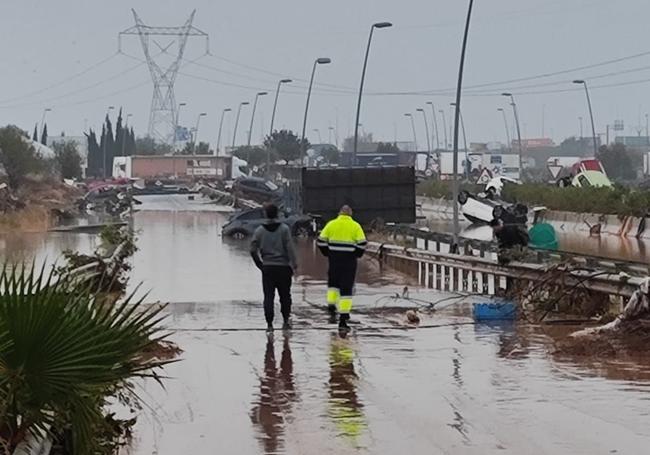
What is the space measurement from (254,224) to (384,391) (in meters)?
38.5

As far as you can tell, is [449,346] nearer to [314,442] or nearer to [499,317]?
[499,317]

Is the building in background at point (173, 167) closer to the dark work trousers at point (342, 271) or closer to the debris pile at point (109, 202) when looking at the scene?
the debris pile at point (109, 202)

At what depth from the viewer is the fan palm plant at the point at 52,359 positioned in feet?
27.9

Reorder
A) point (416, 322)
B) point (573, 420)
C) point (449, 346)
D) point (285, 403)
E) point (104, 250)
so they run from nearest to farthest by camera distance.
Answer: point (573, 420) < point (285, 403) < point (449, 346) < point (416, 322) < point (104, 250)

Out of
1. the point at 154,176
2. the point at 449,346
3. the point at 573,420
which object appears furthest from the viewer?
the point at 154,176

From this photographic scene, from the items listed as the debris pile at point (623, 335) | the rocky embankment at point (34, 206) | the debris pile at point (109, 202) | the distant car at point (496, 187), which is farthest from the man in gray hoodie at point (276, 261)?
the distant car at point (496, 187)

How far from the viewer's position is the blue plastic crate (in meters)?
20.0

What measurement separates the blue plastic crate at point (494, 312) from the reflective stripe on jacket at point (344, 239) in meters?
1.84

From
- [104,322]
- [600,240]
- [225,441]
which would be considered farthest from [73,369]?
[600,240]

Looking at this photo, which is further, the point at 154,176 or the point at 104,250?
the point at 154,176

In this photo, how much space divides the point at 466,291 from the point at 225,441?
16.9 m

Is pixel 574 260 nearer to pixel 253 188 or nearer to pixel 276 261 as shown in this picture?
pixel 276 261

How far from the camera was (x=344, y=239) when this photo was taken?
19844mm

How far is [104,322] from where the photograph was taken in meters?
9.08
